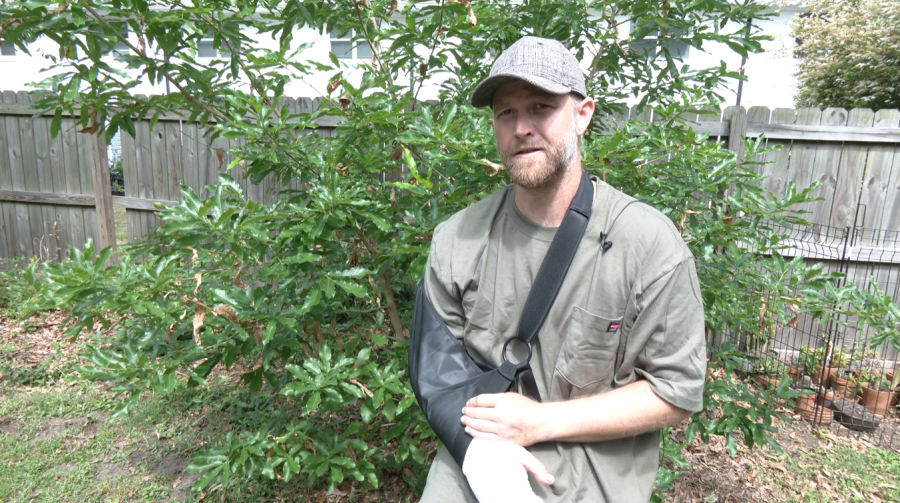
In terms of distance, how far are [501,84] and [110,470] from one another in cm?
346

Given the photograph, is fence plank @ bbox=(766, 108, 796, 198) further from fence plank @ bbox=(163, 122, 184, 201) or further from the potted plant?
fence plank @ bbox=(163, 122, 184, 201)

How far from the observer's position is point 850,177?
15.2ft

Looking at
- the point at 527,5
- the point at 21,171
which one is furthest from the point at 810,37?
the point at 21,171

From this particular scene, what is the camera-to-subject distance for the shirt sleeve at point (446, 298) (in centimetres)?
175

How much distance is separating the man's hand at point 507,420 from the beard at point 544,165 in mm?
611

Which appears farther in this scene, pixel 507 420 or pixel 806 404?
pixel 806 404

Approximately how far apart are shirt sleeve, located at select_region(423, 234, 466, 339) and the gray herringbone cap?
56 cm

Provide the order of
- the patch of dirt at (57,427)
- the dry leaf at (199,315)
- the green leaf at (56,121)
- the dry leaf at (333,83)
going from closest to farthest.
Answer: the dry leaf at (199,315)
the dry leaf at (333,83)
the green leaf at (56,121)
the patch of dirt at (57,427)

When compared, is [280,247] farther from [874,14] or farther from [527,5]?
[874,14]

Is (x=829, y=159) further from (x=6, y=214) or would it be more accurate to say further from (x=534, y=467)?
(x=6, y=214)

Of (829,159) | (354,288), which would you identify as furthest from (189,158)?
(829,159)

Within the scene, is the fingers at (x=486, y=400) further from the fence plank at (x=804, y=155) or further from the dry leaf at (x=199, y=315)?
the fence plank at (x=804, y=155)

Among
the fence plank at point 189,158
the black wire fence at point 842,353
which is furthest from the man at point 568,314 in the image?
the fence plank at point 189,158

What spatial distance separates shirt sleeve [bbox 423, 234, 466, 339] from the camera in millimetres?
1747
